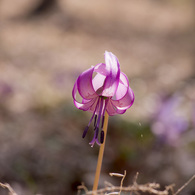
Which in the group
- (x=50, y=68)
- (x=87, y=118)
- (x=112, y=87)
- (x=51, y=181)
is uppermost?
(x=50, y=68)

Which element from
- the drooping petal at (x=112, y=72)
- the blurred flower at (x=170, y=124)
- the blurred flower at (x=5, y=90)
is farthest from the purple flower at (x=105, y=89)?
the blurred flower at (x=5, y=90)

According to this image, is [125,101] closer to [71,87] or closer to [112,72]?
[112,72]

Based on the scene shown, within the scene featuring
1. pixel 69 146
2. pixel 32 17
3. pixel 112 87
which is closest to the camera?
pixel 112 87

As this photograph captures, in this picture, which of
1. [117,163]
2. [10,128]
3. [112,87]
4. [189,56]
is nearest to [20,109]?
[10,128]

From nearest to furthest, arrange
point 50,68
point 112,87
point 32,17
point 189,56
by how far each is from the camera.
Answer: point 112,87, point 50,68, point 189,56, point 32,17

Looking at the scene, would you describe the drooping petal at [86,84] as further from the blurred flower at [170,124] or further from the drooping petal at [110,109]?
the blurred flower at [170,124]

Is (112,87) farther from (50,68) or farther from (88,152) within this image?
(50,68)
